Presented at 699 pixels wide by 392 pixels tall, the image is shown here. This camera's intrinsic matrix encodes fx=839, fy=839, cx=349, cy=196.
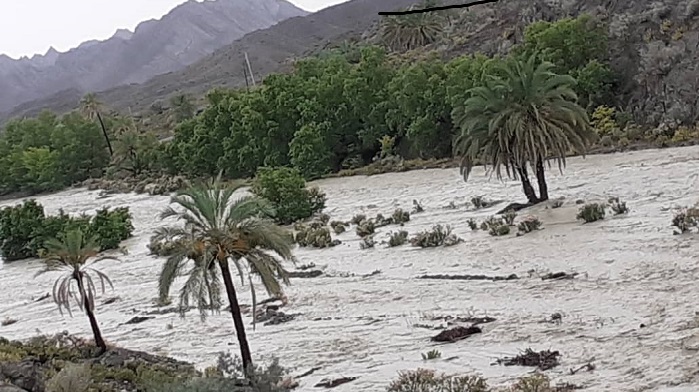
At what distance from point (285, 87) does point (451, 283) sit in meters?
43.2

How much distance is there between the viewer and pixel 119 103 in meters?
179

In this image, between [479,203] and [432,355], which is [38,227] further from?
[432,355]

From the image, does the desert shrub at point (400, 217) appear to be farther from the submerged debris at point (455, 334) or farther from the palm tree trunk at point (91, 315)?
the submerged debris at point (455, 334)

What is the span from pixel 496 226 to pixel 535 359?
45.1 ft

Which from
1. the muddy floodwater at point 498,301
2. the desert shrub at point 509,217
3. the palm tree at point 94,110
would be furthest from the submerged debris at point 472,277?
the palm tree at point 94,110

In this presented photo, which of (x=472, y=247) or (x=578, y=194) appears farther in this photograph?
(x=578, y=194)

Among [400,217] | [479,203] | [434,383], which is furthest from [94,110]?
[434,383]

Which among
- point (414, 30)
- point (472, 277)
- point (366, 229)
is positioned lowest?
point (472, 277)

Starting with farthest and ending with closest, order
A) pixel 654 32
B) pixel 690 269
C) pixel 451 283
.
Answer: pixel 654 32, pixel 451 283, pixel 690 269

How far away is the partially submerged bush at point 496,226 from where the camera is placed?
94.6ft

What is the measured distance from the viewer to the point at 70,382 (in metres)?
16.2

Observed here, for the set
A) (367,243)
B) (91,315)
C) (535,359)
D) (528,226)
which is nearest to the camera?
(535,359)

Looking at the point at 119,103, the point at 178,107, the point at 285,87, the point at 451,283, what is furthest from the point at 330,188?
the point at 119,103

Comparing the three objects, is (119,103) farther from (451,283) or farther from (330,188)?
(451,283)
